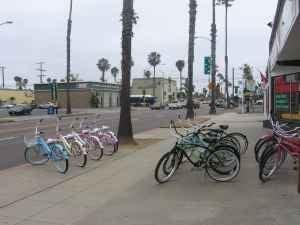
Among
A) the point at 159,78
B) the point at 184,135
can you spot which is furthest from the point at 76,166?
the point at 159,78

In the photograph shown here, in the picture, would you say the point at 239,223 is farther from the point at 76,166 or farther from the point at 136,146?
the point at 136,146

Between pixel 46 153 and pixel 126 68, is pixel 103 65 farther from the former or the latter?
pixel 46 153

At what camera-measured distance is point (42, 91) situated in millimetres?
107125

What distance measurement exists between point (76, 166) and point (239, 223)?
21.3 feet

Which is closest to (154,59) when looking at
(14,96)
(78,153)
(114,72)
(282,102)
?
(114,72)

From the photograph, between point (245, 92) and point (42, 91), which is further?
point (42, 91)

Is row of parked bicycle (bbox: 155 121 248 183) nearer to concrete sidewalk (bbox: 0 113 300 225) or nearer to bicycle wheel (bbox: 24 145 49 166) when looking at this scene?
concrete sidewalk (bbox: 0 113 300 225)

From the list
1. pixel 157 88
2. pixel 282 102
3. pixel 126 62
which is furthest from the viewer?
pixel 157 88

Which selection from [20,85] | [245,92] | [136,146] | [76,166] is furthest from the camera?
[20,85]

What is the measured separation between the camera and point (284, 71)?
947 inches

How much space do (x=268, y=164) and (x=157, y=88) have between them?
140487 mm

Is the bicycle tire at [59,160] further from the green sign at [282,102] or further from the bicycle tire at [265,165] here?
the green sign at [282,102]

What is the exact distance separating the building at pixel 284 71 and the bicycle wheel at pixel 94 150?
200 inches

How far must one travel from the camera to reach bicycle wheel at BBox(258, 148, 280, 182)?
34.0 ft
